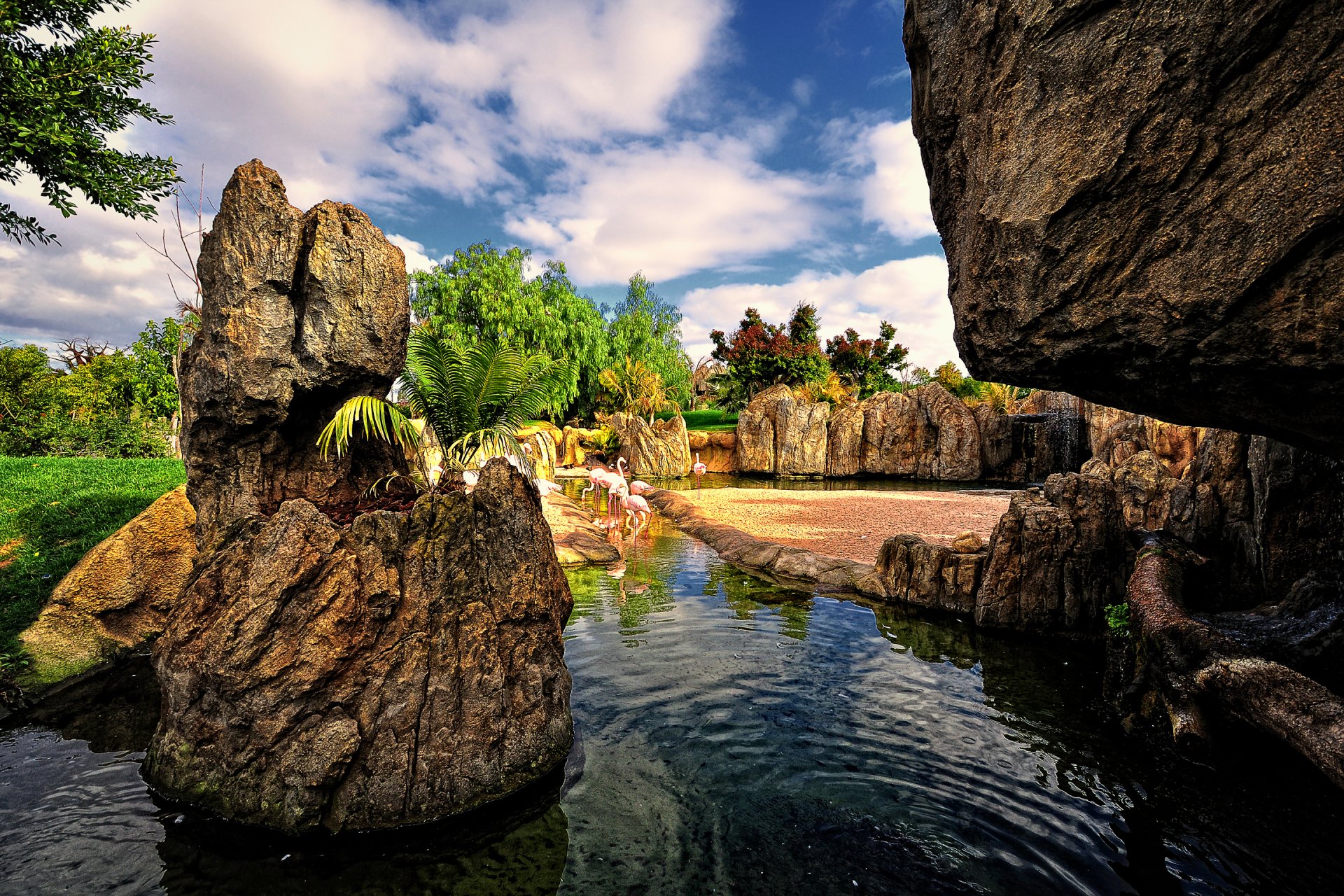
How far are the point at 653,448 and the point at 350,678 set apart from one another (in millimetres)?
25255

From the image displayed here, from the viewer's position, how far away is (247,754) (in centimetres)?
352

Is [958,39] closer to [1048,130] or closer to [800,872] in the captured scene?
[1048,130]

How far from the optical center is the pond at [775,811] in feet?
10.6

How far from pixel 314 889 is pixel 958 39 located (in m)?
5.47

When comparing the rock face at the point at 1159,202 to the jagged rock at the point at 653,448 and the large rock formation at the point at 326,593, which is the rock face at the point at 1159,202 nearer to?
the large rock formation at the point at 326,593

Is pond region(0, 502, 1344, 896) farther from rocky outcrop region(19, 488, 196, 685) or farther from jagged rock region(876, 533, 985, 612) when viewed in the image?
jagged rock region(876, 533, 985, 612)

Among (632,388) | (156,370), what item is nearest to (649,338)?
(632,388)

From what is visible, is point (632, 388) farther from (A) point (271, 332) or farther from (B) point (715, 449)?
(A) point (271, 332)

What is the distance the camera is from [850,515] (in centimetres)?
1538

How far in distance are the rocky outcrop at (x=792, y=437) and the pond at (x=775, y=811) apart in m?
23.3

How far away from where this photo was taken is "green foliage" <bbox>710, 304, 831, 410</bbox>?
3938cm

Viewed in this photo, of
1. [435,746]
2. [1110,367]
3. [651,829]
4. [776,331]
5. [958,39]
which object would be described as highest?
[776,331]

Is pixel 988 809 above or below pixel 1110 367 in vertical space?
below

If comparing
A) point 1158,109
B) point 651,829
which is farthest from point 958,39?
point 651,829
